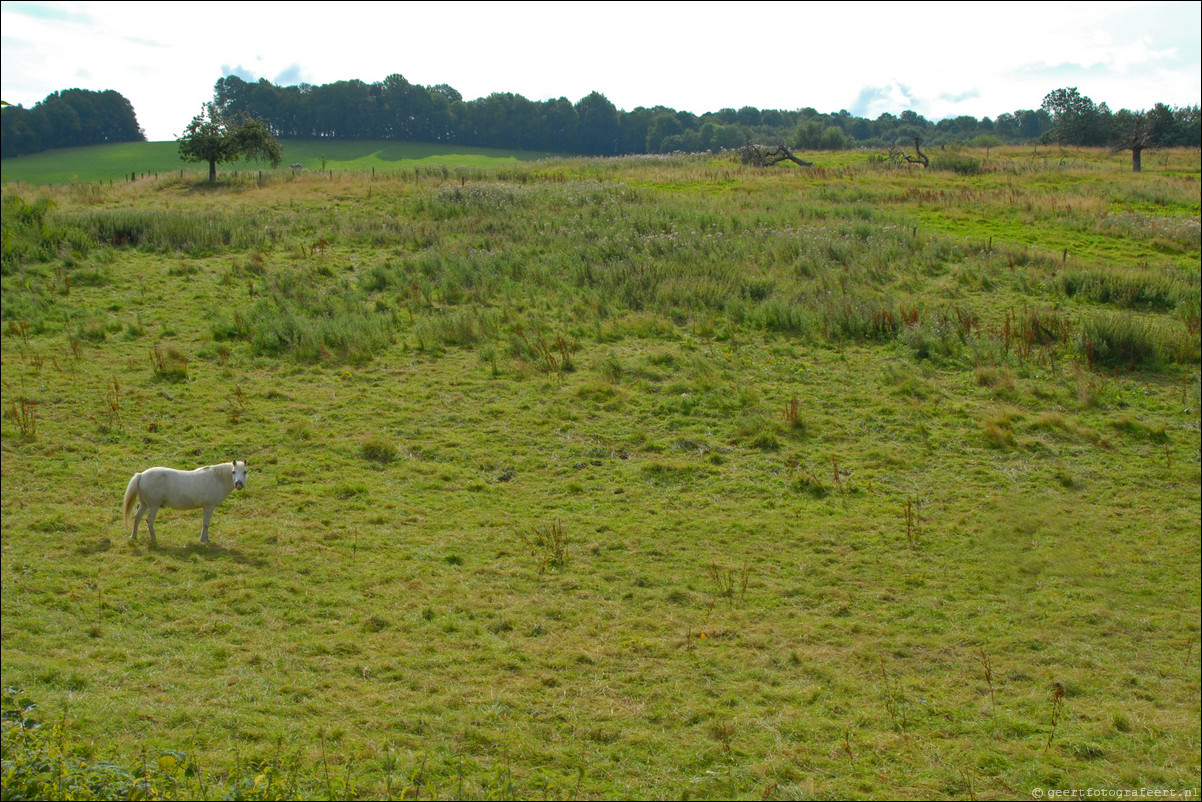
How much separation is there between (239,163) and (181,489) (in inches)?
2781

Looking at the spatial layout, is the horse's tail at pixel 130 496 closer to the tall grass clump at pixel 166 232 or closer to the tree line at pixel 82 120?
the tall grass clump at pixel 166 232

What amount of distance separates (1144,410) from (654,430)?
8304 millimetres

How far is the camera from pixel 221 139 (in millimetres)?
38625

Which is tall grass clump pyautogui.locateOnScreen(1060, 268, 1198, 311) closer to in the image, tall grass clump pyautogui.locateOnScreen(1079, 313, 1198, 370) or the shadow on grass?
tall grass clump pyautogui.locateOnScreen(1079, 313, 1198, 370)

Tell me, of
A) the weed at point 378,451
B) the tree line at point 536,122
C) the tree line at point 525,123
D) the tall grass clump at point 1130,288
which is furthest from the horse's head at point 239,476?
the tree line at point 536,122

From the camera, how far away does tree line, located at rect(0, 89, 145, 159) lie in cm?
4253

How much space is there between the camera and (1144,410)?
13086mm

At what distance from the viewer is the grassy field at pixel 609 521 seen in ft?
18.5

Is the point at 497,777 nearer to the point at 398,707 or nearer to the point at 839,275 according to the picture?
the point at 398,707

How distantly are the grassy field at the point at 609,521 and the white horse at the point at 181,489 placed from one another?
38 centimetres

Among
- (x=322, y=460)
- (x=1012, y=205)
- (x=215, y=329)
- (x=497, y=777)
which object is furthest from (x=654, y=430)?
(x=1012, y=205)

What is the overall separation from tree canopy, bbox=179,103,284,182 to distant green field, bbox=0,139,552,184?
14.4 feet

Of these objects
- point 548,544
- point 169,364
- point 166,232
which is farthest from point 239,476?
point 166,232

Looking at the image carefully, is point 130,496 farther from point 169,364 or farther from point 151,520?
point 169,364
